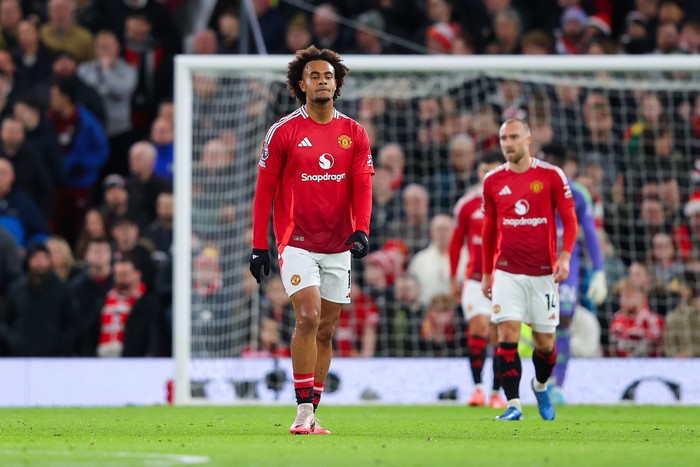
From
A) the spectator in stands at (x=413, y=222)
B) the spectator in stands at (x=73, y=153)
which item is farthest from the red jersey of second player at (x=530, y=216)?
the spectator in stands at (x=73, y=153)

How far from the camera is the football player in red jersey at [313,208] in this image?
29.1ft

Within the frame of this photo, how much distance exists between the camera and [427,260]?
15.7 m

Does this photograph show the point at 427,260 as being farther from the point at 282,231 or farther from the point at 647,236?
the point at 282,231

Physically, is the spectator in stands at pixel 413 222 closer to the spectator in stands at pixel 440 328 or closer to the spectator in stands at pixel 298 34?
the spectator in stands at pixel 440 328

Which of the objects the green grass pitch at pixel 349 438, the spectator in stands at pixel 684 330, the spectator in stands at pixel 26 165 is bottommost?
the green grass pitch at pixel 349 438

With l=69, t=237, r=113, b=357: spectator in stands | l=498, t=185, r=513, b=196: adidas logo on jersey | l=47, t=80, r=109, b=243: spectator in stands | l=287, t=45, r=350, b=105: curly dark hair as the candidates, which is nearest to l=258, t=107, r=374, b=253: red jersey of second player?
l=287, t=45, r=350, b=105: curly dark hair

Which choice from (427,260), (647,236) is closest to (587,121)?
(647,236)

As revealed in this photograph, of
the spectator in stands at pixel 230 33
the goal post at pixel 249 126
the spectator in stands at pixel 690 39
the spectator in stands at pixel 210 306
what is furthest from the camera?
the spectator in stands at pixel 230 33

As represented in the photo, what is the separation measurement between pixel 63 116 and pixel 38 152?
0.78 meters

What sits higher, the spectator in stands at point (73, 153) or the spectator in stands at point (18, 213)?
the spectator in stands at point (73, 153)

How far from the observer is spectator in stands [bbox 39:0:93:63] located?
1842 cm

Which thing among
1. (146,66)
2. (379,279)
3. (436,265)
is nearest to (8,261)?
(146,66)

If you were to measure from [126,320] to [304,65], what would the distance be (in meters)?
6.51

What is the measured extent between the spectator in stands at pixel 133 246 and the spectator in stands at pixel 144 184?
444mm
